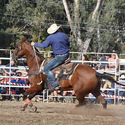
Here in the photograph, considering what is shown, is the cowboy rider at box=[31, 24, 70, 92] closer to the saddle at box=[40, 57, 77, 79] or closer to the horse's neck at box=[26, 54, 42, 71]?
the saddle at box=[40, 57, 77, 79]

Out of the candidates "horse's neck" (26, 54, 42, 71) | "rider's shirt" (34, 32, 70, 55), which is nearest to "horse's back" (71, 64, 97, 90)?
"rider's shirt" (34, 32, 70, 55)

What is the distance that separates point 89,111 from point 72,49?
19.6 m

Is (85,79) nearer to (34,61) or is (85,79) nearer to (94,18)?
(34,61)

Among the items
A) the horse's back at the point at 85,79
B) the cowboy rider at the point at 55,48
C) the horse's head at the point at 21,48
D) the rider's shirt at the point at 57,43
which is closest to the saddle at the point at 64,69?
the cowboy rider at the point at 55,48

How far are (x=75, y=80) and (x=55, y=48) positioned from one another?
1045 mm

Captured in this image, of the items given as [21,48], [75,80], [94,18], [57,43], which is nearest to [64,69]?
[75,80]

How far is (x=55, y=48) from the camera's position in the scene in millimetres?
11023

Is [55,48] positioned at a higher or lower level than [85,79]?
higher

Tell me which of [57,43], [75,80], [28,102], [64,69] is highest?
[57,43]

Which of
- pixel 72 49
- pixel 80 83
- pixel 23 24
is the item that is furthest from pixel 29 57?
pixel 23 24

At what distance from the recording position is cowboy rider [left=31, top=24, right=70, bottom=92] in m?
11.0

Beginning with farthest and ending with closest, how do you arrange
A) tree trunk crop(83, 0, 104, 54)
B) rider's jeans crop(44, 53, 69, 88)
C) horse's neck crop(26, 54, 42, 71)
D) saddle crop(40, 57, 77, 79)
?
tree trunk crop(83, 0, 104, 54)
horse's neck crop(26, 54, 42, 71)
rider's jeans crop(44, 53, 69, 88)
saddle crop(40, 57, 77, 79)

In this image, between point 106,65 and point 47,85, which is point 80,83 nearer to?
point 47,85

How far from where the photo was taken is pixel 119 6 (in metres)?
33.1
